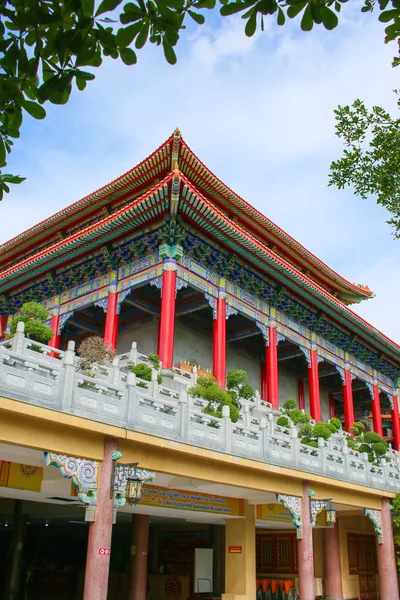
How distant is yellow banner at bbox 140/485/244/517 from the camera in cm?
1252

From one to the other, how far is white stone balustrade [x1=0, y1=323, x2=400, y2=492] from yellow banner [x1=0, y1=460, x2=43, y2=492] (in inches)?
74.6

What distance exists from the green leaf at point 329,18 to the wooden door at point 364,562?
19014 mm

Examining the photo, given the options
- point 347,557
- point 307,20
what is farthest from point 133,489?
point 347,557

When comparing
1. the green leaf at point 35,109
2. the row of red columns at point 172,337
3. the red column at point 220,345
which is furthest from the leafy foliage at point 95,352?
the green leaf at point 35,109

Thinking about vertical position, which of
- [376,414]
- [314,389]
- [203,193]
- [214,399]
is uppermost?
[203,193]

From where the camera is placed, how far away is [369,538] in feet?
68.7

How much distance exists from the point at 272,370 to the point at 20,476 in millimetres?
11125

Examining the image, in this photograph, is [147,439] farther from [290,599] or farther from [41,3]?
[290,599]

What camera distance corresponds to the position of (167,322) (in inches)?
644

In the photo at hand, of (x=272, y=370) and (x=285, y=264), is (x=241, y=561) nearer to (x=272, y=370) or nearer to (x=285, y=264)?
(x=272, y=370)

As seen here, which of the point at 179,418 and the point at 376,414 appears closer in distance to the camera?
the point at 179,418

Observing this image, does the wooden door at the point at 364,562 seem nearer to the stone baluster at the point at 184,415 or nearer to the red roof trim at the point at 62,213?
the stone baluster at the point at 184,415

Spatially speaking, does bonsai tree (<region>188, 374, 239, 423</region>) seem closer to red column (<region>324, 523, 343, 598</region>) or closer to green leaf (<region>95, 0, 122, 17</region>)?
red column (<region>324, 523, 343, 598</region>)

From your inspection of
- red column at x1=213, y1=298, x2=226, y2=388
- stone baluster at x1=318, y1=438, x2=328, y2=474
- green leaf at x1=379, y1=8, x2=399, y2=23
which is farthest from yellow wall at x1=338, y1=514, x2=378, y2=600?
green leaf at x1=379, y1=8, x2=399, y2=23
